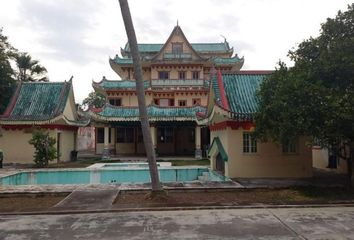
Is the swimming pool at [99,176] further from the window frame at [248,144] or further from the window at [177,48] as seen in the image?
the window at [177,48]

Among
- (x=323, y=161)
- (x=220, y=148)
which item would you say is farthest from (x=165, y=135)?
(x=220, y=148)

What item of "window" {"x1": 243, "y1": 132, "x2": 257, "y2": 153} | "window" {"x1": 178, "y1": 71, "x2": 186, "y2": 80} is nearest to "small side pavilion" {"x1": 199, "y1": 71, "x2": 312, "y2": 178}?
"window" {"x1": 243, "y1": 132, "x2": 257, "y2": 153}

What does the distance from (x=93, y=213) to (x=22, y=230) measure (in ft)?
6.77

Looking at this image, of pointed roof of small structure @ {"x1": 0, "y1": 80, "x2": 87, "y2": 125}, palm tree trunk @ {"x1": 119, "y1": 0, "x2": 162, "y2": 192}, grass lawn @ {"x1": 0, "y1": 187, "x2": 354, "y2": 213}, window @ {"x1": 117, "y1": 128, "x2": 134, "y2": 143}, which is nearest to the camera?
Answer: grass lawn @ {"x1": 0, "y1": 187, "x2": 354, "y2": 213}

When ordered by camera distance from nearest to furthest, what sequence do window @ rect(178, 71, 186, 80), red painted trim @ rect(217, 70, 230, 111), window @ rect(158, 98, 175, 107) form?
1. red painted trim @ rect(217, 70, 230, 111)
2. window @ rect(158, 98, 175, 107)
3. window @ rect(178, 71, 186, 80)

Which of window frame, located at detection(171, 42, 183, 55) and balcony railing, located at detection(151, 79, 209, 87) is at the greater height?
window frame, located at detection(171, 42, 183, 55)

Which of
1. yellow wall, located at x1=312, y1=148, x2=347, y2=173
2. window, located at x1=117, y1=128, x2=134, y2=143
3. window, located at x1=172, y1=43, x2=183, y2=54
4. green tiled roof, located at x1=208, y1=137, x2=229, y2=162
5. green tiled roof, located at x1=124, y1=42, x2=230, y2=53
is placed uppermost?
green tiled roof, located at x1=124, y1=42, x2=230, y2=53

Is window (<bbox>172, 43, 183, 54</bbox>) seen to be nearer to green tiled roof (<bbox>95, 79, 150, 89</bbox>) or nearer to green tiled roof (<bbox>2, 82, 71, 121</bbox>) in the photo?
green tiled roof (<bbox>95, 79, 150, 89</bbox>)

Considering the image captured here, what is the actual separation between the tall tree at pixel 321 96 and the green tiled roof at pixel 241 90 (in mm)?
3010

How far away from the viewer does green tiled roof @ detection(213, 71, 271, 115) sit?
1607 centimetres

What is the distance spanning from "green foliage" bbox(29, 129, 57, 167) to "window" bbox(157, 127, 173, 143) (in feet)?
43.6

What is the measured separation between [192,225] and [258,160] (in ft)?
27.3

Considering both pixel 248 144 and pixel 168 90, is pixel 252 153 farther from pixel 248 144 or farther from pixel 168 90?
pixel 168 90

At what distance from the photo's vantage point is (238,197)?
39.8 feet
